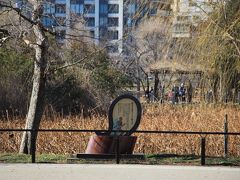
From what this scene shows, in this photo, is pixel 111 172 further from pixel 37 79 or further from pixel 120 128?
pixel 37 79

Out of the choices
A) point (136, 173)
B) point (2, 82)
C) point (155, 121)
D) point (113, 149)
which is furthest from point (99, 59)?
point (136, 173)

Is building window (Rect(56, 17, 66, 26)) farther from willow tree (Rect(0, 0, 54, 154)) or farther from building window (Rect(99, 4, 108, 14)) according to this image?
building window (Rect(99, 4, 108, 14))

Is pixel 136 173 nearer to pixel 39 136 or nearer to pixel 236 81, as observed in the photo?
pixel 39 136

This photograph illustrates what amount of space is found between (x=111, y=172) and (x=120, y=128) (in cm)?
283

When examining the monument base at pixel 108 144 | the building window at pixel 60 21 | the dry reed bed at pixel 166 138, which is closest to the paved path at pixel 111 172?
the monument base at pixel 108 144

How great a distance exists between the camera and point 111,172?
10766mm

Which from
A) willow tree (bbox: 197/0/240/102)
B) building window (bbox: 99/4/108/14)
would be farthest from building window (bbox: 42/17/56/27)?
building window (bbox: 99/4/108/14)

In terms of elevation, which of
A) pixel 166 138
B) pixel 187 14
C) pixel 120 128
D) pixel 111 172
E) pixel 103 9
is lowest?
pixel 166 138

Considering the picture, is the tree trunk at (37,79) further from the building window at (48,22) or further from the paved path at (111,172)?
the paved path at (111,172)

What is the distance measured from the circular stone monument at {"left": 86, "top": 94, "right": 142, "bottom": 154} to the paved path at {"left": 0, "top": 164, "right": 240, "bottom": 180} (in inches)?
50.5

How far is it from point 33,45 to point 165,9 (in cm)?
458

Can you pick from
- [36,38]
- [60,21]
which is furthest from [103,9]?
[60,21]

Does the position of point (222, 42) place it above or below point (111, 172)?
above

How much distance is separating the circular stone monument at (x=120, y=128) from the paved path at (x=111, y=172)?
1.28 meters
